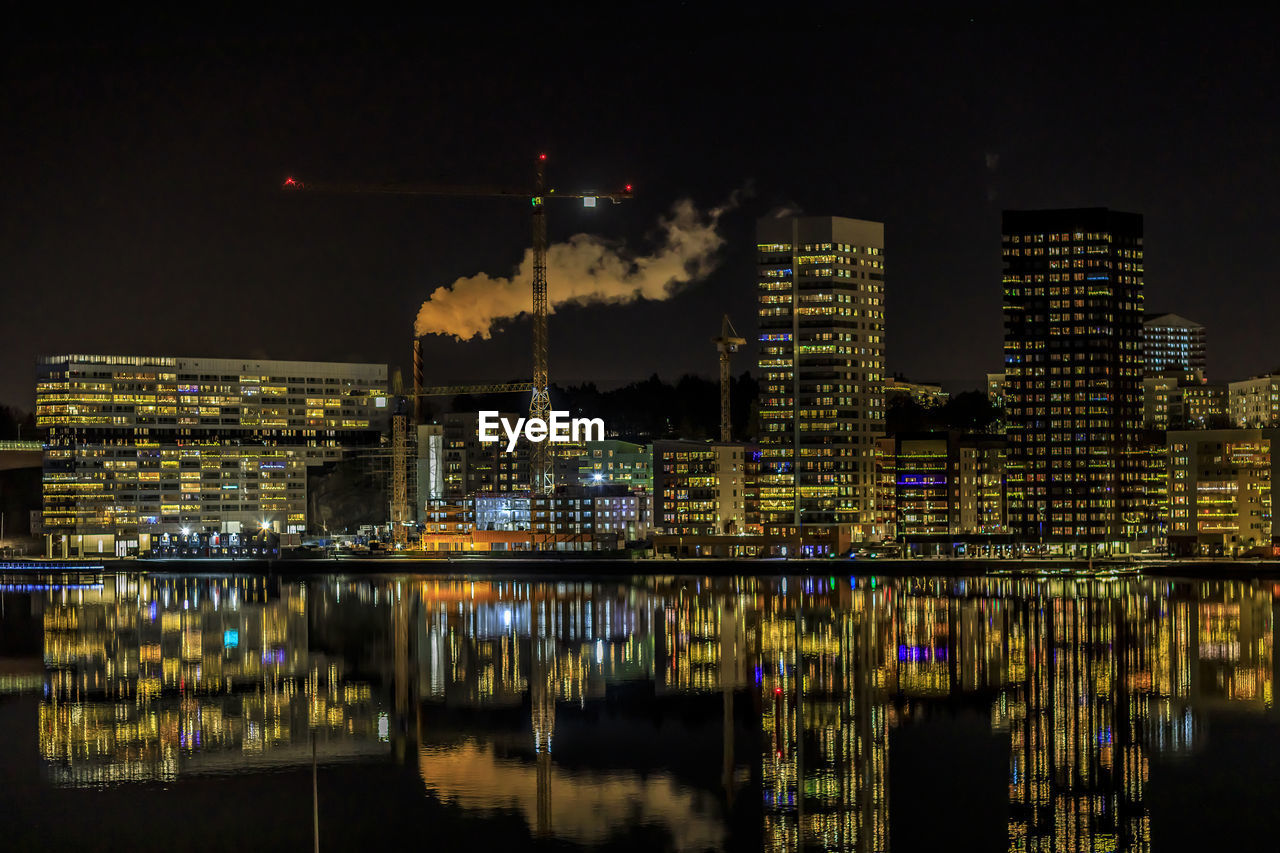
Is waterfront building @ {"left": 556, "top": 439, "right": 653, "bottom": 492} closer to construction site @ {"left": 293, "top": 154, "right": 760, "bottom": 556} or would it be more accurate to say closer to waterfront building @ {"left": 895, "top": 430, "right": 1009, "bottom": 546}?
construction site @ {"left": 293, "top": 154, "right": 760, "bottom": 556}

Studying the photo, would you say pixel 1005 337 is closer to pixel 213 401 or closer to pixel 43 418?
pixel 213 401

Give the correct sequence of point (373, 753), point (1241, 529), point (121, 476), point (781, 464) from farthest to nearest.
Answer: point (121, 476) → point (781, 464) → point (1241, 529) → point (373, 753)

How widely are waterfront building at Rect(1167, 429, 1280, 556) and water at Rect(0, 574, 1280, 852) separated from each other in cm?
4076

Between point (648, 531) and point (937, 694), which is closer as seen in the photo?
point (937, 694)

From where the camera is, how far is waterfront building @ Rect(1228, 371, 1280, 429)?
146 metres

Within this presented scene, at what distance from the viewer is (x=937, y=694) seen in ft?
130

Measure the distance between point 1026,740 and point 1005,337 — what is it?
7754cm

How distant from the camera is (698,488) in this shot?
105688 millimetres

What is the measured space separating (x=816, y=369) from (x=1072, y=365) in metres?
17.3

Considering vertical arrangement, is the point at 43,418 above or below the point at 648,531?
above

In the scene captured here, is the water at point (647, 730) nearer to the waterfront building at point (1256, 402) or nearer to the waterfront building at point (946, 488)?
the waterfront building at point (946, 488)

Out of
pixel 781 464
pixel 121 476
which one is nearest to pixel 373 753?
pixel 781 464

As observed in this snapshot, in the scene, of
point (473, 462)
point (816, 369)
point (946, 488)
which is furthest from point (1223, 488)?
point (473, 462)

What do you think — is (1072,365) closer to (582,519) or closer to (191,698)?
(582,519)
